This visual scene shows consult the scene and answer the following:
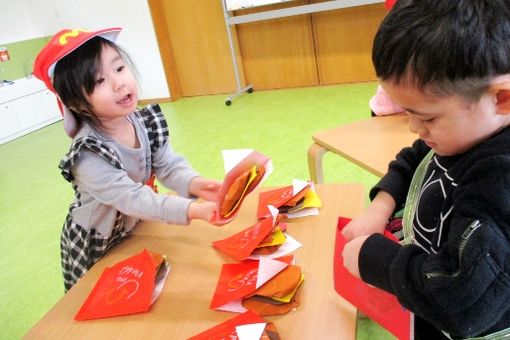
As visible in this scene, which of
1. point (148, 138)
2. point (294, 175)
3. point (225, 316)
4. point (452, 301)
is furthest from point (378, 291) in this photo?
point (294, 175)

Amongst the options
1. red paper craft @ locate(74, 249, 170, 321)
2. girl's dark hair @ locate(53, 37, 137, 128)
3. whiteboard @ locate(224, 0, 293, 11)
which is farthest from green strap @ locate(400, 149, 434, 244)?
whiteboard @ locate(224, 0, 293, 11)

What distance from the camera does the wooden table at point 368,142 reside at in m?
1.17

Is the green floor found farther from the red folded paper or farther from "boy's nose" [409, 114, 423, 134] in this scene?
"boy's nose" [409, 114, 423, 134]

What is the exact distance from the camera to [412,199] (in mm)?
727

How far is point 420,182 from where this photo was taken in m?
0.72

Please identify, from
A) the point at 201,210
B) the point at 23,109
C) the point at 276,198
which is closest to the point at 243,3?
the point at 23,109

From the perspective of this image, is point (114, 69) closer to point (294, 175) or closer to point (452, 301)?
point (452, 301)

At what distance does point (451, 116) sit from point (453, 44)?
95 millimetres

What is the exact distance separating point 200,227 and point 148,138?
0.32m

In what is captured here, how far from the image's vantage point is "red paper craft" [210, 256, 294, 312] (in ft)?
2.51

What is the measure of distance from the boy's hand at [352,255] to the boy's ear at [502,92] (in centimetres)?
25

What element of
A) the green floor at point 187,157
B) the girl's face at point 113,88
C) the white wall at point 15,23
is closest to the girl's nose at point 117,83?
the girl's face at point 113,88

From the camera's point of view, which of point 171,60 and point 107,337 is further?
point 171,60

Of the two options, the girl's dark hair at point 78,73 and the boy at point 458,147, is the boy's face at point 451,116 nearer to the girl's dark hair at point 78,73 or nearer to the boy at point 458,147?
the boy at point 458,147
